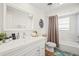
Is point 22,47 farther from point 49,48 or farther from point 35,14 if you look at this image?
point 35,14

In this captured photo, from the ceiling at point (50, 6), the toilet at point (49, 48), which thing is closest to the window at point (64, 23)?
the ceiling at point (50, 6)

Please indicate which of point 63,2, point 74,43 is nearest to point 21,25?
point 63,2

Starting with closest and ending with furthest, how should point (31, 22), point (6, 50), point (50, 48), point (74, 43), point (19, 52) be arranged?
point (6, 50) → point (19, 52) → point (74, 43) → point (50, 48) → point (31, 22)

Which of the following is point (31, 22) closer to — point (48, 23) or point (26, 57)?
point (48, 23)

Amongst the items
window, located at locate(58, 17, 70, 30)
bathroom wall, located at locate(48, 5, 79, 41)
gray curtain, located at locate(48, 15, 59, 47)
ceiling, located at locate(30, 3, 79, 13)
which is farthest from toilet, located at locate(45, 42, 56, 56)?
ceiling, located at locate(30, 3, 79, 13)

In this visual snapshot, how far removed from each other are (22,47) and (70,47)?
2.42ft

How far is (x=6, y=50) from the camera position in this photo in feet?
2.62

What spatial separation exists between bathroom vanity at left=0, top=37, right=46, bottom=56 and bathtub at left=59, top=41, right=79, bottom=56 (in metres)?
0.32

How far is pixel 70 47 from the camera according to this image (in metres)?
1.14

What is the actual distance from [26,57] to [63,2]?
93cm

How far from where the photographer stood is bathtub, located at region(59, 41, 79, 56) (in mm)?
1085

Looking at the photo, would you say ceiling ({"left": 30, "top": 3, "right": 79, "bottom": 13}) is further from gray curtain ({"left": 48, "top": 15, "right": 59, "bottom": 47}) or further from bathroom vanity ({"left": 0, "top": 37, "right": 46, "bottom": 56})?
bathroom vanity ({"left": 0, "top": 37, "right": 46, "bottom": 56})

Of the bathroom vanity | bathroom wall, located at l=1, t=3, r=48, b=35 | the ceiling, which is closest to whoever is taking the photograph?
the bathroom vanity

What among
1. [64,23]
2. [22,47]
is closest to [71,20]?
[64,23]
